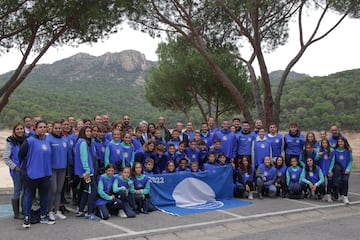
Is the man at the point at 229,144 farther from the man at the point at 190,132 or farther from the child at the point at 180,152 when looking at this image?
the child at the point at 180,152

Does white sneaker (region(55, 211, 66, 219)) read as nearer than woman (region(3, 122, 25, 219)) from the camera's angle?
No

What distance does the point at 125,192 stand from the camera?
7668 millimetres

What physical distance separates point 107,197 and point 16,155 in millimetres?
1769

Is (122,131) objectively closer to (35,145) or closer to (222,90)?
(35,145)

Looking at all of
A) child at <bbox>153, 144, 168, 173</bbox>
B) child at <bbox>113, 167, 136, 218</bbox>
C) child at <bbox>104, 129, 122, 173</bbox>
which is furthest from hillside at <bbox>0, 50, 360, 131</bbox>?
child at <bbox>113, 167, 136, 218</bbox>

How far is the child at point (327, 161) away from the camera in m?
9.49

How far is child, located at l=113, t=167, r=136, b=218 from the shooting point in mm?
7637

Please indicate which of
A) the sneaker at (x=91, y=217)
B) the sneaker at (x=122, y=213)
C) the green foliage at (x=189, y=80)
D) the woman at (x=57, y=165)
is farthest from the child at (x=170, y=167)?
the green foliage at (x=189, y=80)

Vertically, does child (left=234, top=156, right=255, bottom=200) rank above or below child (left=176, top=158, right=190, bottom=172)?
below

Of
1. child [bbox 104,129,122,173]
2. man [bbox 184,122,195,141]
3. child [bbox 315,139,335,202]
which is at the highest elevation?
man [bbox 184,122,195,141]

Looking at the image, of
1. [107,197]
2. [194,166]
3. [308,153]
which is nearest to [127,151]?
[107,197]

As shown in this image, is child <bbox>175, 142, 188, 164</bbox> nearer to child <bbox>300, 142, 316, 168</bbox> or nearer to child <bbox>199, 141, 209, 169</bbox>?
child <bbox>199, 141, 209, 169</bbox>

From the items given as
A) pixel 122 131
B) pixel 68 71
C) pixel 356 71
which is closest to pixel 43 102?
pixel 68 71

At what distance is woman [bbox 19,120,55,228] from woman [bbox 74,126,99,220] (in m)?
0.64
